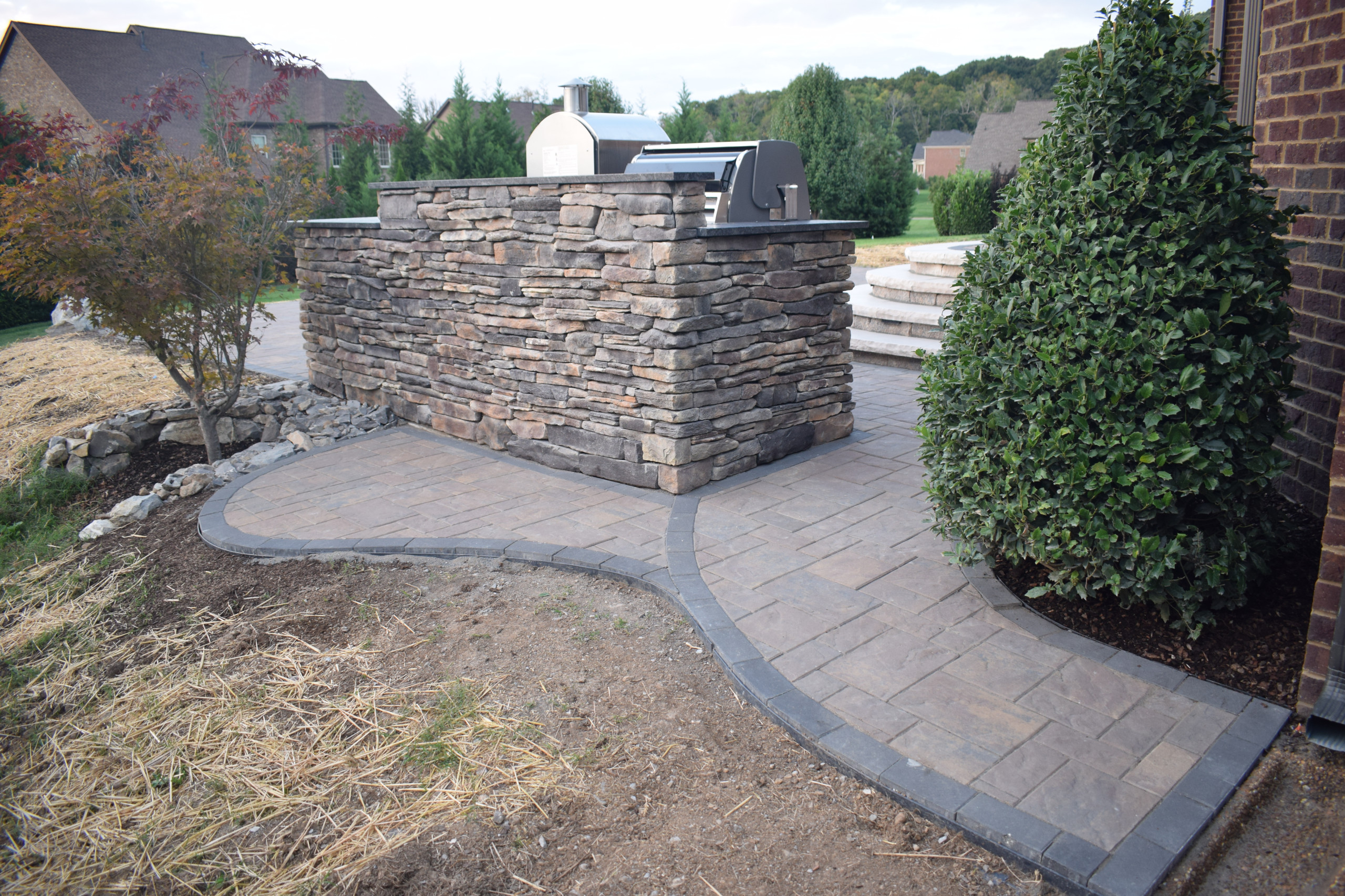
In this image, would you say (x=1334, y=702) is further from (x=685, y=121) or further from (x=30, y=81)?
(x=30, y=81)

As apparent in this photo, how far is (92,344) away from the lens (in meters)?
10.8

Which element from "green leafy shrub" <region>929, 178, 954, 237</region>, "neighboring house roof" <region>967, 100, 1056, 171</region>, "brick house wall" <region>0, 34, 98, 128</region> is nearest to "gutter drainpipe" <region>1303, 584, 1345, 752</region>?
"green leafy shrub" <region>929, 178, 954, 237</region>

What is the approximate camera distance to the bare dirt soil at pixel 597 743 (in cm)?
223

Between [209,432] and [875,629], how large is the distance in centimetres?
503

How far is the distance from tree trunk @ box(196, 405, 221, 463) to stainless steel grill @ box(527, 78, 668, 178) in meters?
2.93

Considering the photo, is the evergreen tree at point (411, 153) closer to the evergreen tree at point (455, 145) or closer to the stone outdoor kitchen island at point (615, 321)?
the evergreen tree at point (455, 145)

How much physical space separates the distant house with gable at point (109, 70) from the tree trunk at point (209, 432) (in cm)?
2200

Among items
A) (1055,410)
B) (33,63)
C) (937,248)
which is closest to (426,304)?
(1055,410)

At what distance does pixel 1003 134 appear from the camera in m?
39.9

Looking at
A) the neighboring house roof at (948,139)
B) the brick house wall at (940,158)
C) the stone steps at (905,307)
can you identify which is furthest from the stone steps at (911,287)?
the neighboring house roof at (948,139)

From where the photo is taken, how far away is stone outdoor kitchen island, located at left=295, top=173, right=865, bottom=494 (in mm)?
4605

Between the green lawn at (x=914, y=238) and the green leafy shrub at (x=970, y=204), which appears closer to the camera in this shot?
the green lawn at (x=914, y=238)

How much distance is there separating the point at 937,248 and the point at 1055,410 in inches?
314

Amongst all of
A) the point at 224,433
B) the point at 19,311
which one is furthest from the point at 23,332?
the point at 224,433
